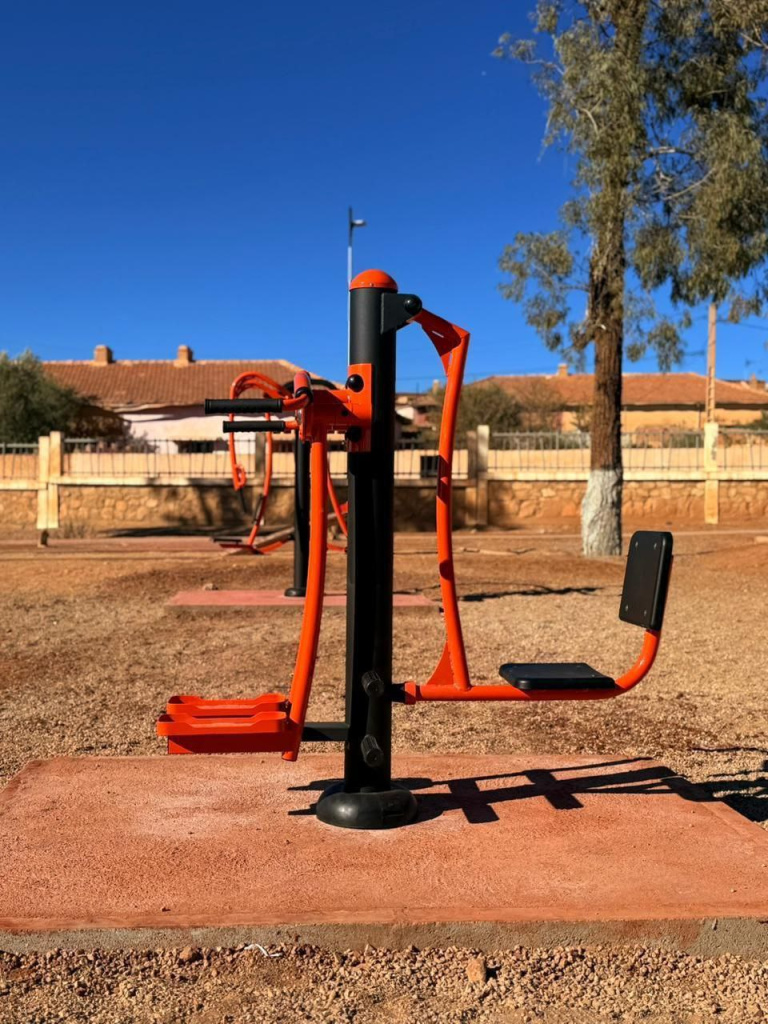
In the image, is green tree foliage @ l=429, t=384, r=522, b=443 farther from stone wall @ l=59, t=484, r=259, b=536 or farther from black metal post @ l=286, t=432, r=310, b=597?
black metal post @ l=286, t=432, r=310, b=597

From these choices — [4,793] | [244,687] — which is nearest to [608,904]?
[4,793]

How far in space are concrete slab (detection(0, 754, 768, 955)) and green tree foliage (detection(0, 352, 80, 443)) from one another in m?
34.7

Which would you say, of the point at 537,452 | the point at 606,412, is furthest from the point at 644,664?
the point at 537,452

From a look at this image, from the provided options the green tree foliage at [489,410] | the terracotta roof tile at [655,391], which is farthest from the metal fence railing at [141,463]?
the terracotta roof tile at [655,391]

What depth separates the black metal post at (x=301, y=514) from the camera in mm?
9133

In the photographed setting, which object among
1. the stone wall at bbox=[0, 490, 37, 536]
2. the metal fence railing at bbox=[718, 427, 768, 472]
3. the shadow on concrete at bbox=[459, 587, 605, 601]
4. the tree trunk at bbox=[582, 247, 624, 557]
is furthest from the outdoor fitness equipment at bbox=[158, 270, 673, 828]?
the stone wall at bbox=[0, 490, 37, 536]

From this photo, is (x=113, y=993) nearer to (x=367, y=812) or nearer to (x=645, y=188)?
(x=367, y=812)

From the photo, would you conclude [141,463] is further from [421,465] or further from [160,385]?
[160,385]

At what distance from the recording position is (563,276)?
1605cm

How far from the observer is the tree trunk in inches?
598

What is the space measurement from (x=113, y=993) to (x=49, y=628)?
669 centimetres

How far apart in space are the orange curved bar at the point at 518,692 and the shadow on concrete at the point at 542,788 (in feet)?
1.37

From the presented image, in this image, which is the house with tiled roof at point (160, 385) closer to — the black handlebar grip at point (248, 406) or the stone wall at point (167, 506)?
the stone wall at point (167, 506)

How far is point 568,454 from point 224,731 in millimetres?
22427
